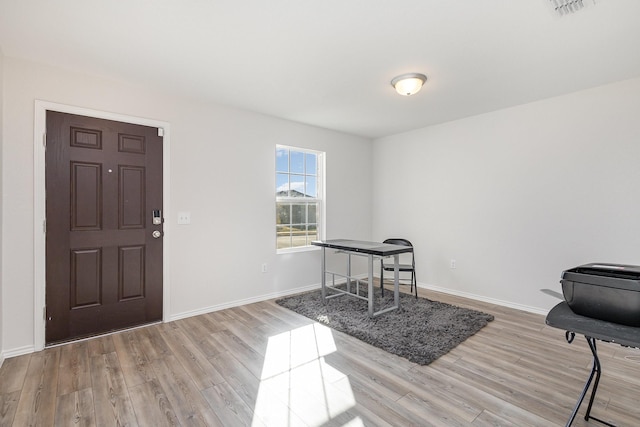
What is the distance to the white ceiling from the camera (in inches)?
75.5

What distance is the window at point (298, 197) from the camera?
4301mm

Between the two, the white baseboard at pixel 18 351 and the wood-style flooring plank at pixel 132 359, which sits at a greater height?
the white baseboard at pixel 18 351

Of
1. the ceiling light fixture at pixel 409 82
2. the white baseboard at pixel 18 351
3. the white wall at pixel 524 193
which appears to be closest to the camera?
the white baseboard at pixel 18 351

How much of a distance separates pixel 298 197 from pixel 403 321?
87.8 inches

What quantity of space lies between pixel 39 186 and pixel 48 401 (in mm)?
1693

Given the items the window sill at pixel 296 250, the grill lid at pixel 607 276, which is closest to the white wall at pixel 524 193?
the window sill at pixel 296 250

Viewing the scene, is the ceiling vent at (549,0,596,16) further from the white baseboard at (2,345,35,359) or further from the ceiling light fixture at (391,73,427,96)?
the white baseboard at (2,345,35,359)

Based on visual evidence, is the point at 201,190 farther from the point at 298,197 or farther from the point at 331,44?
the point at 331,44

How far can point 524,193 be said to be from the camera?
11.8 feet

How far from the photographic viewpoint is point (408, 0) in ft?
5.99

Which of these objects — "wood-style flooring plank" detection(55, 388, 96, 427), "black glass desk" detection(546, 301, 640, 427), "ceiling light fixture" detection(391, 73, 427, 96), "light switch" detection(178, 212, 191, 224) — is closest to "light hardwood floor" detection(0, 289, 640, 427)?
"wood-style flooring plank" detection(55, 388, 96, 427)

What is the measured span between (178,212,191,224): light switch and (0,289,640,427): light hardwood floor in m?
1.14

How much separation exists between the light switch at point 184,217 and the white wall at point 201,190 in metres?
0.06

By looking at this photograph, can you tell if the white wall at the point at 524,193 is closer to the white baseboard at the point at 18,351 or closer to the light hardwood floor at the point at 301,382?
the light hardwood floor at the point at 301,382
